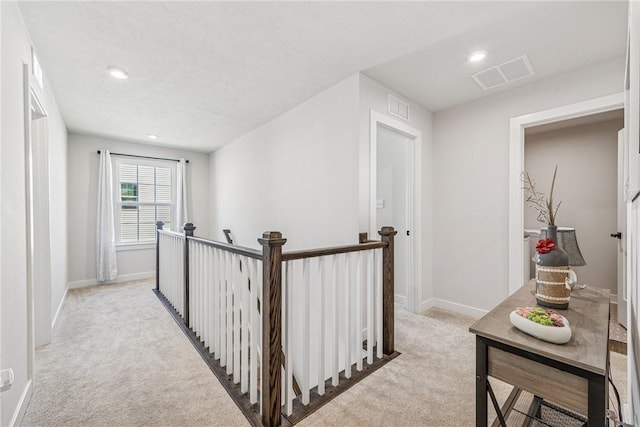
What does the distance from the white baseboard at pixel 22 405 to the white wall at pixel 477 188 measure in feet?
12.0

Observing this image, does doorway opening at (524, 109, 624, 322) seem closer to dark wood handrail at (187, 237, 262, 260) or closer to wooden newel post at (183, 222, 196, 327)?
dark wood handrail at (187, 237, 262, 260)

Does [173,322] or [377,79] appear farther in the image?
[173,322]

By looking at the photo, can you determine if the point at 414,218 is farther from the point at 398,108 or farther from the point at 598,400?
the point at 598,400

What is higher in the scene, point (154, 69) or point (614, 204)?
point (154, 69)

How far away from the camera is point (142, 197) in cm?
530

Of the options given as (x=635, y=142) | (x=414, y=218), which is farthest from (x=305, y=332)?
(x=414, y=218)

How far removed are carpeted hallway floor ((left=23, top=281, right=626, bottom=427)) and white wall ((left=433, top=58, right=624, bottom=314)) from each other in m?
0.52

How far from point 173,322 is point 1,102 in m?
2.36

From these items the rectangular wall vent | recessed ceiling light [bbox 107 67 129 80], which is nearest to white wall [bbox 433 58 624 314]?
the rectangular wall vent

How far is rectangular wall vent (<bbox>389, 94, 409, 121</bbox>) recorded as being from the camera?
2895 mm

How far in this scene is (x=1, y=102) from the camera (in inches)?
55.3

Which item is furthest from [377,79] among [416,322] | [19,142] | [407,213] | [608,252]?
[608,252]

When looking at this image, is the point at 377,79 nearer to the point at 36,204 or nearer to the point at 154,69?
the point at 154,69

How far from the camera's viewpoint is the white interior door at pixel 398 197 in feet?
10.8
